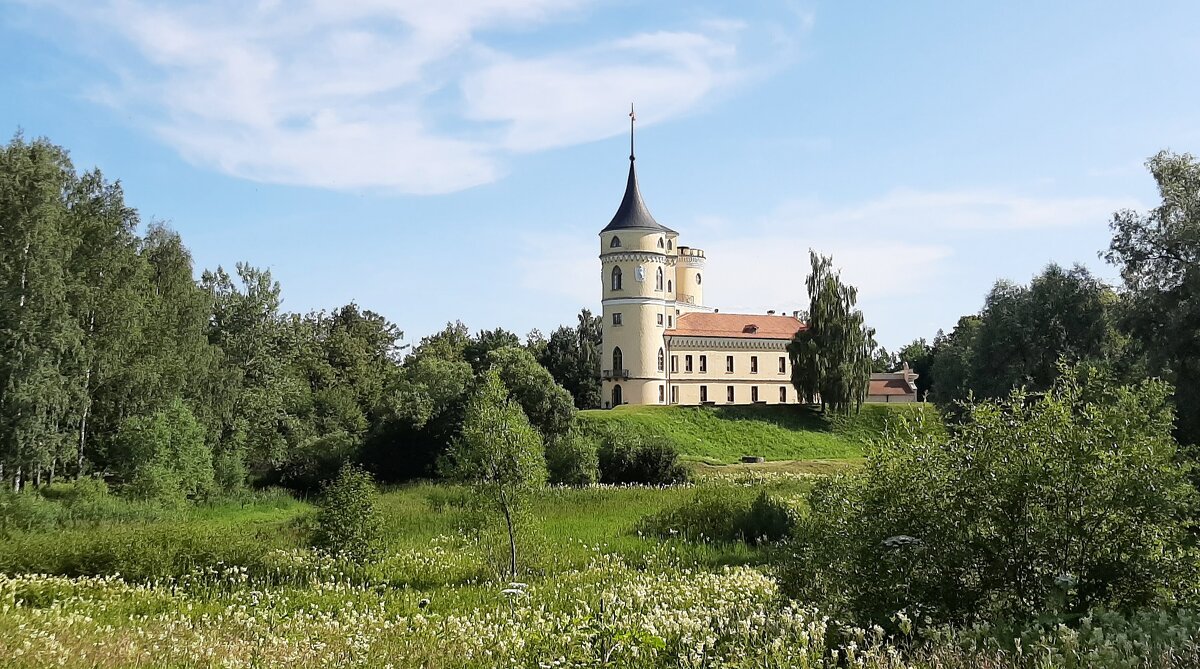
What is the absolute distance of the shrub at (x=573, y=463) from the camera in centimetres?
3819

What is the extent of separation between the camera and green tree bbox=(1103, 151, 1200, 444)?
27.7 m

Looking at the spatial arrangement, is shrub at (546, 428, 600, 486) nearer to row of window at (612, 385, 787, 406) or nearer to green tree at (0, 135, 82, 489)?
green tree at (0, 135, 82, 489)

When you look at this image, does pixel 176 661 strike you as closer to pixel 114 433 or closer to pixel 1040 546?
pixel 1040 546

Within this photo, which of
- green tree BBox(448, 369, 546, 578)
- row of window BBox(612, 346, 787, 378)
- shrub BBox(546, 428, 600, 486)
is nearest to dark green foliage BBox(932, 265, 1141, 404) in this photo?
shrub BBox(546, 428, 600, 486)

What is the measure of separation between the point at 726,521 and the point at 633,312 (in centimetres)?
5342

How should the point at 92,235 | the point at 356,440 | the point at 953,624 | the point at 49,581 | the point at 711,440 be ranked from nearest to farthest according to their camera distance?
the point at 953,624 < the point at 49,581 < the point at 92,235 < the point at 356,440 < the point at 711,440

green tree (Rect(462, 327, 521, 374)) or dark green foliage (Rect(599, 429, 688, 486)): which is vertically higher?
green tree (Rect(462, 327, 521, 374))

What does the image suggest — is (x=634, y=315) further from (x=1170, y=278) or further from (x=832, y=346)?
(x=1170, y=278)

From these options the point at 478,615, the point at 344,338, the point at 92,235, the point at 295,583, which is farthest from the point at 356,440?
the point at 478,615

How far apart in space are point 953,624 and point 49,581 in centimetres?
1444

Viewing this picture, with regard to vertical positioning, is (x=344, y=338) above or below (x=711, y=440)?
above

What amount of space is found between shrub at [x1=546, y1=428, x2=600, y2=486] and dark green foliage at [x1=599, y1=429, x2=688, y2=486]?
1.80 meters

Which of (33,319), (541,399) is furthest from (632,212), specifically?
(33,319)

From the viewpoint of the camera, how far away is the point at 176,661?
10.0m
